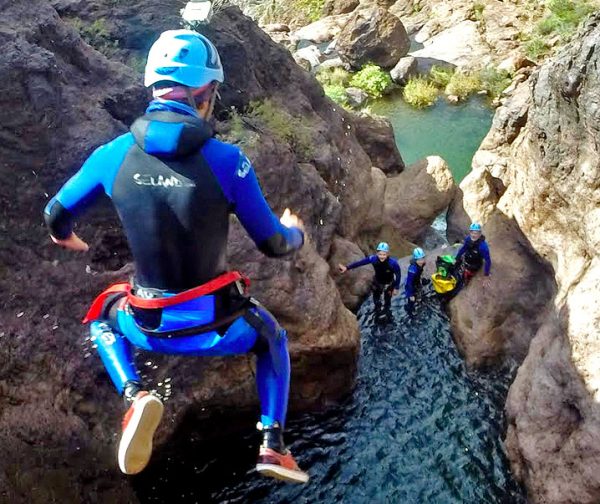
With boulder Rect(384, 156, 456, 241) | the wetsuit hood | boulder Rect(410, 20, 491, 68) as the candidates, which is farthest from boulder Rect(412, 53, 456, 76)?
the wetsuit hood

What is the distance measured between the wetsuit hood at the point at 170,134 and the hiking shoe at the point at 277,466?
76.4 inches

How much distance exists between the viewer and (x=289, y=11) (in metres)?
35.6

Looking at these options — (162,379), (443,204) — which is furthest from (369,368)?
(443,204)

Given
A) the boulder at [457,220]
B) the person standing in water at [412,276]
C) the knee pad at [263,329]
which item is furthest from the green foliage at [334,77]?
the knee pad at [263,329]

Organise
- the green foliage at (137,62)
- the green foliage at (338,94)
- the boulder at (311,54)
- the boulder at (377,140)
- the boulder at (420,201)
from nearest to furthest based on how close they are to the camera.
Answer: the green foliage at (137,62)
the boulder at (420,201)
the boulder at (377,140)
the green foliage at (338,94)
the boulder at (311,54)

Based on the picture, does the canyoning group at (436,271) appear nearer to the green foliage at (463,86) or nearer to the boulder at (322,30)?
the green foliage at (463,86)

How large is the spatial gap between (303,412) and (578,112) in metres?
5.26

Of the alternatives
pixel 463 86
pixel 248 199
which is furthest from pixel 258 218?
pixel 463 86

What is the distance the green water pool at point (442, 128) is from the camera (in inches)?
785

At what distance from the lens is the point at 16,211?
602 cm

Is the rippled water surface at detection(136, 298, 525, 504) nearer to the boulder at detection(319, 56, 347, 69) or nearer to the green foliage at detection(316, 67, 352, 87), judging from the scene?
the green foliage at detection(316, 67, 352, 87)

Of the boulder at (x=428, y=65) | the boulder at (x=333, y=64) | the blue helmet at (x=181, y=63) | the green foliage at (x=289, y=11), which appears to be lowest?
the green foliage at (x=289, y=11)

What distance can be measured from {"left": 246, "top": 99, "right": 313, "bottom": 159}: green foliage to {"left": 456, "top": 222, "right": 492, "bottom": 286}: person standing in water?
121 inches

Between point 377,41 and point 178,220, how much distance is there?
24014 millimetres
